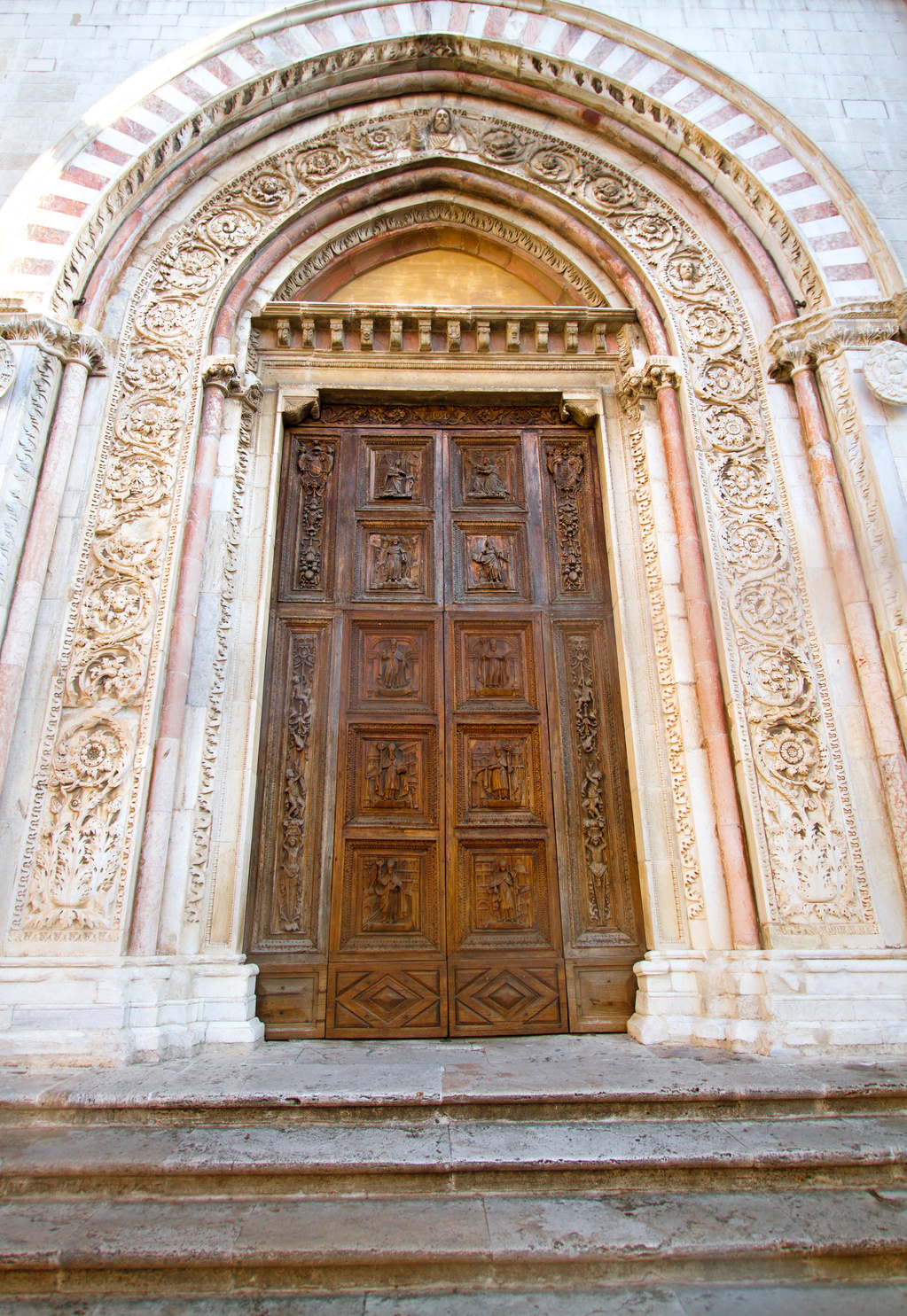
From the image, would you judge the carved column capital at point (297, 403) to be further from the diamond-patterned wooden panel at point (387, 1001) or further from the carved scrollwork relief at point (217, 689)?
the diamond-patterned wooden panel at point (387, 1001)

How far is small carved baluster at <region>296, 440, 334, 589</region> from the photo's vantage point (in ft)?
20.4

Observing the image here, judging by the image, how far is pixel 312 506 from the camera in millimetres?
6426

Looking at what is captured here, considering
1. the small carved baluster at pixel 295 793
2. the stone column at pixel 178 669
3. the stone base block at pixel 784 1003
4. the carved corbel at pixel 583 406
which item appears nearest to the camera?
the stone base block at pixel 784 1003

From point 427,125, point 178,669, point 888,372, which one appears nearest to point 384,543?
point 178,669

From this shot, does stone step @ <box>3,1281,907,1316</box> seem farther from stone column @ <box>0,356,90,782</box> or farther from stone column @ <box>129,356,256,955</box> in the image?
stone column @ <box>0,356,90,782</box>

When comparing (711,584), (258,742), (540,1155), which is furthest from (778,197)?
(540,1155)

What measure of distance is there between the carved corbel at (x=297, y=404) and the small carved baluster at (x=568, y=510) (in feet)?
6.90

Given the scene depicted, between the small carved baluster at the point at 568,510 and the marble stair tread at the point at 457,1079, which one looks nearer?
the marble stair tread at the point at 457,1079

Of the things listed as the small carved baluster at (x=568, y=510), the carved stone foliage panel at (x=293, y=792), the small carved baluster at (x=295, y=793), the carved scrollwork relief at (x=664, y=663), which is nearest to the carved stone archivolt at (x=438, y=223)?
the carved scrollwork relief at (x=664, y=663)

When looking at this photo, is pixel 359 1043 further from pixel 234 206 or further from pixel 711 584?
pixel 234 206

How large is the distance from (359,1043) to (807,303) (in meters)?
6.48

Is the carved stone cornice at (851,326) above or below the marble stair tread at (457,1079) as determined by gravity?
above

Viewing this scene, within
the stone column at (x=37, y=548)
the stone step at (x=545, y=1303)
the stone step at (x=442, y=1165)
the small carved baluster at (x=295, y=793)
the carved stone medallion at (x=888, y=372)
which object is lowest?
the stone step at (x=545, y=1303)

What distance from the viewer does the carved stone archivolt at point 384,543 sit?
469 centimetres
